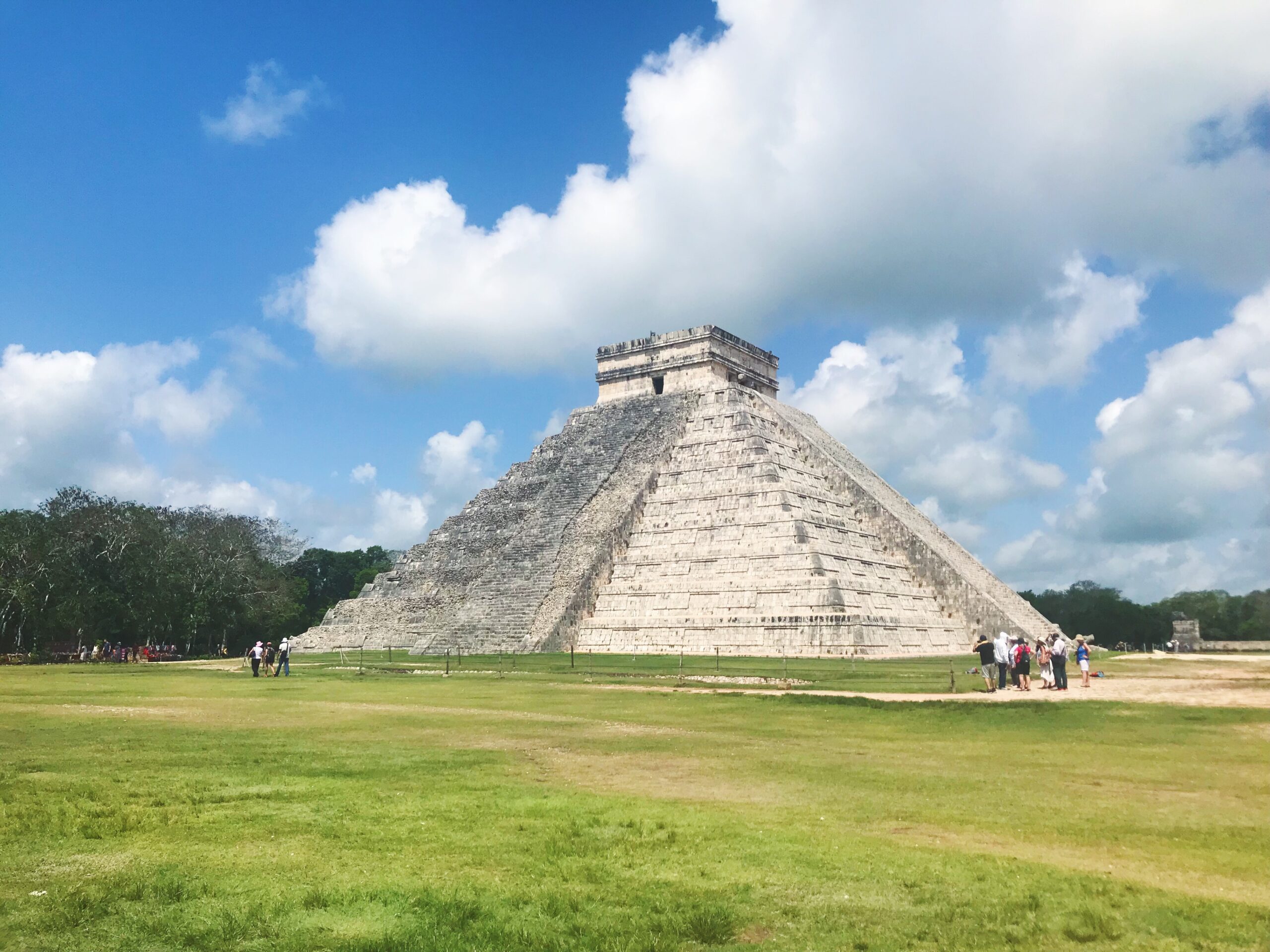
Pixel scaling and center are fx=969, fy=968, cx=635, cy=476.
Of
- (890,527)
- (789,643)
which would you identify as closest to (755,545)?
(789,643)

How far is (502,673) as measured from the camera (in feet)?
69.0

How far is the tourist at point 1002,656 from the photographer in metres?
16.7

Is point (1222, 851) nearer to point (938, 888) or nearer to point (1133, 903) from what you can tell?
point (1133, 903)

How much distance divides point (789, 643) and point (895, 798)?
1899 centimetres

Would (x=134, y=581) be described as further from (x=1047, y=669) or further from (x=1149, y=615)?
(x=1149, y=615)

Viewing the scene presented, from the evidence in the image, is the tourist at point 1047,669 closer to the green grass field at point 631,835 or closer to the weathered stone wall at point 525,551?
the green grass field at point 631,835

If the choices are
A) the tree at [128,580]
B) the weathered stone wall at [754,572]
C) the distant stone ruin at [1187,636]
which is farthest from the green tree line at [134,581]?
the distant stone ruin at [1187,636]

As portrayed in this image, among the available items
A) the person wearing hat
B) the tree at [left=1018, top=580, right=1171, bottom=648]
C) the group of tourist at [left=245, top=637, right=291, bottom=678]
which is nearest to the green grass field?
the group of tourist at [left=245, top=637, right=291, bottom=678]

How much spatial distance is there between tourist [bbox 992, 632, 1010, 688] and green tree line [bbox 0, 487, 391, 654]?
30.5 m

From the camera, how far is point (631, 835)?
19.0ft

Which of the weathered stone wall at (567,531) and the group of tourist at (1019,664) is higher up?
the weathered stone wall at (567,531)

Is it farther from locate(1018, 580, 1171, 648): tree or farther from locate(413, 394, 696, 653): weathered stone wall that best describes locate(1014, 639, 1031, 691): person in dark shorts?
locate(1018, 580, 1171, 648): tree

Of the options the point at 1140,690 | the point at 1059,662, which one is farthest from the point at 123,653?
the point at 1140,690

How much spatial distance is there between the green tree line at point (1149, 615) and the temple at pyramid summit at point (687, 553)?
2243cm
